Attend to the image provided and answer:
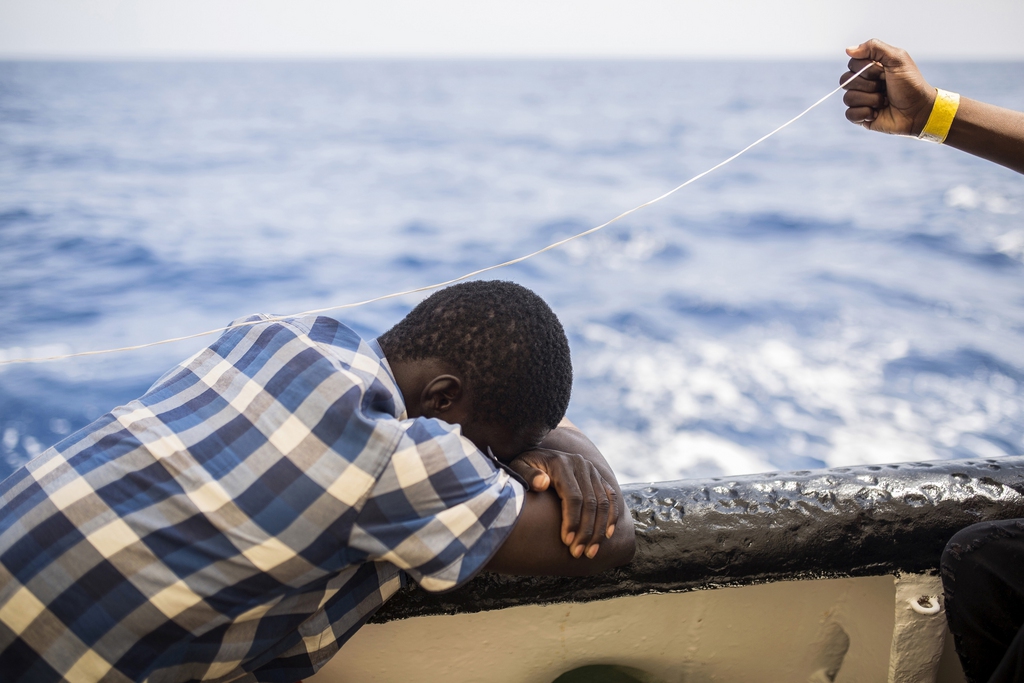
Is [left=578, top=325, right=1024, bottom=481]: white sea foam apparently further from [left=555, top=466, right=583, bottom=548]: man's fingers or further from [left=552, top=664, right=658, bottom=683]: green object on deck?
[left=555, top=466, right=583, bottom=548]: man's fingers

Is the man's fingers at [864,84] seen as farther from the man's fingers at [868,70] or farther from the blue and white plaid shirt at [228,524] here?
the blue and white plaid shirt at [228,524]

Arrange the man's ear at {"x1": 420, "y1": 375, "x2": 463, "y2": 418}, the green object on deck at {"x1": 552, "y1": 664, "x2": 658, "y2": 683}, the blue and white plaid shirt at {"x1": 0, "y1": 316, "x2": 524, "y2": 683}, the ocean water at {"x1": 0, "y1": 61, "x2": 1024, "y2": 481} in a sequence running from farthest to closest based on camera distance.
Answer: the ocean water at {"x1": 0, "y1": 61, "x2": 1024, "y2": 481}, the green object on deck at {"x1": 552, "y1": 664, "x2": 658, "y2": 683}, the man's ear at {"x1": 420, "y1": 375, "x2": 463, "y2": 418}, the blue and white plaid shirt at {"x1": 0, "y1": 316, "x2": 524, "y2": 683}

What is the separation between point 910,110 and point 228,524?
1.72m

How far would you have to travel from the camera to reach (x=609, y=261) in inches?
412

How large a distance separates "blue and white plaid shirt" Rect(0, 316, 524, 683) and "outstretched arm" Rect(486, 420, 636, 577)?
7cm

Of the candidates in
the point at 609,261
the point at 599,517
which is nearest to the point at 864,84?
the point at 599,517

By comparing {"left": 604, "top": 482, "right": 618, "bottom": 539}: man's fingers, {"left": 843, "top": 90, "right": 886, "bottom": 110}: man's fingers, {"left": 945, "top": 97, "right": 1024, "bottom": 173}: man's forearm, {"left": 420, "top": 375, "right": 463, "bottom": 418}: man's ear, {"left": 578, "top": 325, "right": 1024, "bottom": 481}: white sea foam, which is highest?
{"left": 843, "top": 90, "right": 886, "bottom": 110}: man's fingers

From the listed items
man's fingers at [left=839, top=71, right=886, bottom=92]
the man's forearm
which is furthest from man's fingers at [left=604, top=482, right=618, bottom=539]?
man's fingers at [left=839, top=71, right=886, bottom=92]

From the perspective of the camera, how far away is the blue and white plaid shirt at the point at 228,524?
1.00 m

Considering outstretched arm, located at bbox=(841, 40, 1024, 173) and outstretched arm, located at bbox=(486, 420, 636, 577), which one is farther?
outstretched arm, located at bbox=(841, 40, 1024, 173)

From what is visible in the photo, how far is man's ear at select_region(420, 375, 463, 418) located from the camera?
127cm

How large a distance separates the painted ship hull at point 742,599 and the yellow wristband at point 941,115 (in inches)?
30.4

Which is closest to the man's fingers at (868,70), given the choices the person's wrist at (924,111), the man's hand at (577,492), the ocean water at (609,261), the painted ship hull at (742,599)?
the person's wrist at (924,111)

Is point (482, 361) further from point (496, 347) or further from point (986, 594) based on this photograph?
point (986, 594)
